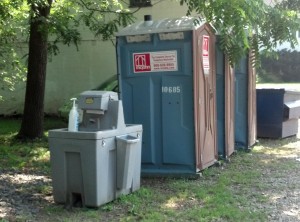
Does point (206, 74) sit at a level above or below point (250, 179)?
above

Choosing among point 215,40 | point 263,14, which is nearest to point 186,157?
point 215,40

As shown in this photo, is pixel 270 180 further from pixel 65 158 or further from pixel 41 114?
pixel 41 114

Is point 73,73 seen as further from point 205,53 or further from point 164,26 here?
point 164,26

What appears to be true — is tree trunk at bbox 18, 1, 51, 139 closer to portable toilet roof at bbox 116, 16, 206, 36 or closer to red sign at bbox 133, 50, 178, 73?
portable toilet roof at bbox 116, 16, 206, 36

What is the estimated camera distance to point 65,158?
578 centimetres

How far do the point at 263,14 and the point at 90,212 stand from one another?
4151 mm

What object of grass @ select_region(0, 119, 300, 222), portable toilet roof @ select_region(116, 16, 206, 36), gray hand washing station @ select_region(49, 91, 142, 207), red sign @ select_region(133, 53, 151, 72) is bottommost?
grass @ select_region(0, 119, 300, 222)

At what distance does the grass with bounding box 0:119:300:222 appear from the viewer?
557 centimetres

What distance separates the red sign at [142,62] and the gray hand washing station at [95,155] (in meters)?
1.25

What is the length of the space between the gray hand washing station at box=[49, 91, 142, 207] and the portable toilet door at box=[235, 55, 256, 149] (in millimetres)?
3855

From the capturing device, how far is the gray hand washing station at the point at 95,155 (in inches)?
220

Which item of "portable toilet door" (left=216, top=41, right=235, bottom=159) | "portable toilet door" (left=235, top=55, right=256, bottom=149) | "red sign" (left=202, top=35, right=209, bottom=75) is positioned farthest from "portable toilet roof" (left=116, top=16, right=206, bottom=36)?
"portable toilet door" (left=235, top=55, right=256, bottom=149)

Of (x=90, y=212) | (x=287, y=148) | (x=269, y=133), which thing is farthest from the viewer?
(x=269, y=133)

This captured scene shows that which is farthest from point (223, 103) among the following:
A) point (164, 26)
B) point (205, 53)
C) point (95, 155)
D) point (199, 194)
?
point (95, 155)
